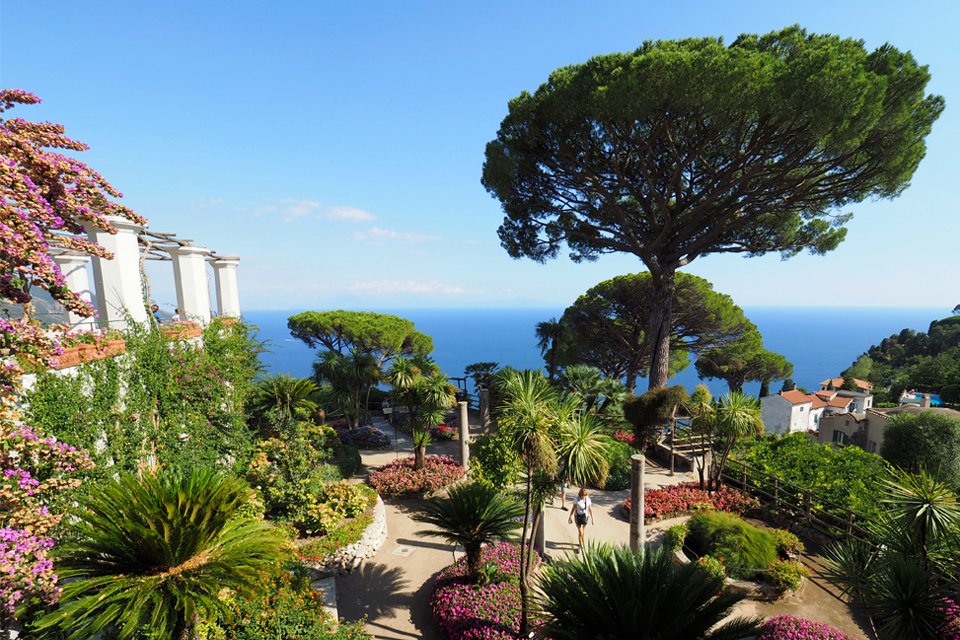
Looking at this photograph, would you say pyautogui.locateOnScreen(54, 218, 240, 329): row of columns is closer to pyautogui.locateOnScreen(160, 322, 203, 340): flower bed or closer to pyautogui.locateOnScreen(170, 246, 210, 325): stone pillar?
pyautogui.locateOnScreen(170, 246, 210, 325): stone pillar

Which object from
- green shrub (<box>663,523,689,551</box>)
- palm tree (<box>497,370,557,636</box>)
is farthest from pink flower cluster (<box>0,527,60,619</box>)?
green shrub (<box>663,523,689,551</box>)

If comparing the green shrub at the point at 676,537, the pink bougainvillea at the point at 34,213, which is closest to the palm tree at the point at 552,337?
the green shrub at the point at 676,537

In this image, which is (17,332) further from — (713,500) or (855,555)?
(713,500)

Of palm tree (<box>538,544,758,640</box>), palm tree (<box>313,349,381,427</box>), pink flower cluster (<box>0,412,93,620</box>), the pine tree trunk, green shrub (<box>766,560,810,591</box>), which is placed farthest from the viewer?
palm tree (<box>313,349,381,427</box>)

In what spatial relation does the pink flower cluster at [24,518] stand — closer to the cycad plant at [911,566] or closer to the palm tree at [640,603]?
the palm tree at [640,603]

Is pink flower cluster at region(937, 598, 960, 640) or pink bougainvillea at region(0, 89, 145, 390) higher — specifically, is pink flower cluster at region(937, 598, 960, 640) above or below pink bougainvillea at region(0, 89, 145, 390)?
below

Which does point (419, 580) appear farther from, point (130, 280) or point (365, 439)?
point (365, 439)

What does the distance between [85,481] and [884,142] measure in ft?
79.1

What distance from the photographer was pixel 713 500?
11.9 meters

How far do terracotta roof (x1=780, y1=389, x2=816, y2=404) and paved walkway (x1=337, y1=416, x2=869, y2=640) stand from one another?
3269cm

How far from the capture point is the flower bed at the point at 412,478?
12883 mm

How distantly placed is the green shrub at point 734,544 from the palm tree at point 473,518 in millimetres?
4747

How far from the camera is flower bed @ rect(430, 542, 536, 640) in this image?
22.4 ft

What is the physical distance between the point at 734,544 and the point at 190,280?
52.2 feet
